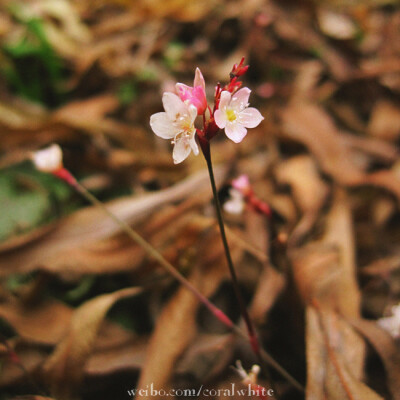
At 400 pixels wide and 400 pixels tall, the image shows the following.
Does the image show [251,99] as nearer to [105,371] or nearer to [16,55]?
[16,55]

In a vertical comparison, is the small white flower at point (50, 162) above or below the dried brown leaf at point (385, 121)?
above

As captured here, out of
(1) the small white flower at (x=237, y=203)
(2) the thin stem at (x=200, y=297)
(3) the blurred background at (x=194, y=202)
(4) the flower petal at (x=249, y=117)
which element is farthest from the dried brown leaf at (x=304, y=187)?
(4) the flower petal at (x=249, y=117)

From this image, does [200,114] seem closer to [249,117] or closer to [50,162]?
[249,117]

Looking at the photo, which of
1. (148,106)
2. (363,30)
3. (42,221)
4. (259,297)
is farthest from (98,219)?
(363,30)

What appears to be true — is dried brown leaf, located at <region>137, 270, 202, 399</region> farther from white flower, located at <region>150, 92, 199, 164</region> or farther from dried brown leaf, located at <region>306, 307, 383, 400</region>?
white flower, located at <region>150, 92, 199, 164</region>

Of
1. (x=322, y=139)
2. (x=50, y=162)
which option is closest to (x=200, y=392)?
(x=50, y=162)

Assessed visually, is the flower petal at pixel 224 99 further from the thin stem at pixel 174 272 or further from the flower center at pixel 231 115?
the thin stem at pixel 174 272
